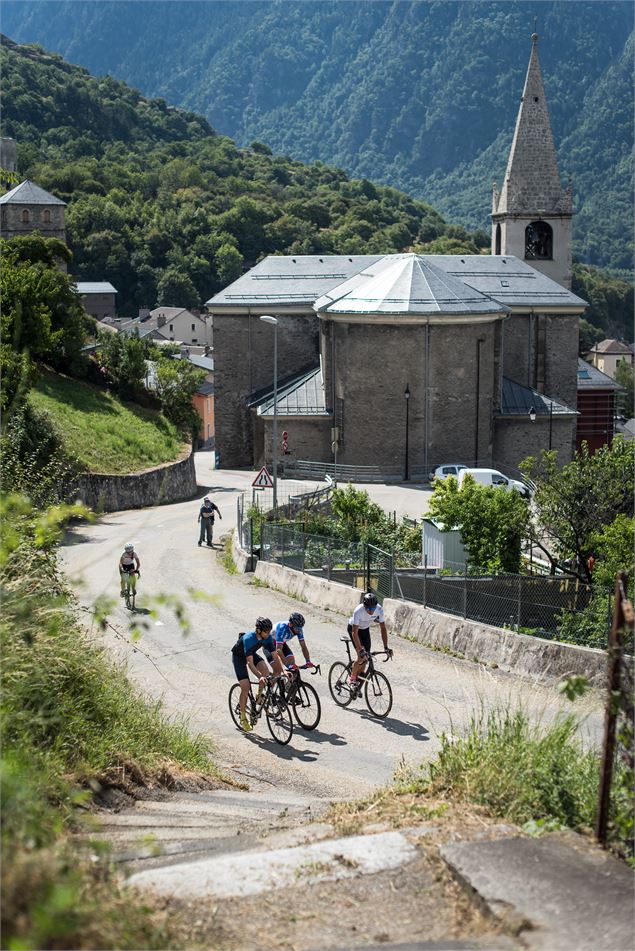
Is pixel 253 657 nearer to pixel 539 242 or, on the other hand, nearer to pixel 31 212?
pixel 539 242

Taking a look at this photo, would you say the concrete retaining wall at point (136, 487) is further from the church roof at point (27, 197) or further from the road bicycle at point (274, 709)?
the church roof at point (27, 197)

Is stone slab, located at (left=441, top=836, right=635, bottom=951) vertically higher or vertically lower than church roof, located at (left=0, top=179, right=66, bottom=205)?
lower

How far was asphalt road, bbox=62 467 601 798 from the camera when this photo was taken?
1191 cm

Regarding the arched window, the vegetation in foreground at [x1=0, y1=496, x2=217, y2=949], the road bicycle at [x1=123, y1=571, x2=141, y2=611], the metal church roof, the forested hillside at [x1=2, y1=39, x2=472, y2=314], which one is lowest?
the road bicycle at [x1=123, y1=571, x2=141, y2=611]

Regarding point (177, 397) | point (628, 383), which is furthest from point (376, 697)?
point (628, 383)

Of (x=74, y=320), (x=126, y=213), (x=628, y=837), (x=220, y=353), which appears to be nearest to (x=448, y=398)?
(x=220, y=353)

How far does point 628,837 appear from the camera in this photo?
6.92 metres

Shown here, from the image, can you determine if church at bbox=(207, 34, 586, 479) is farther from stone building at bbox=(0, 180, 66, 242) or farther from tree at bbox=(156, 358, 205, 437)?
stone building at bbox=(0, 180, 66, 242)

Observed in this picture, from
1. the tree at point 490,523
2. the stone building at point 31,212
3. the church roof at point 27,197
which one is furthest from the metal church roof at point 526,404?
the church roof at point 27,197

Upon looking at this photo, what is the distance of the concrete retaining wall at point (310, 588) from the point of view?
2091cm

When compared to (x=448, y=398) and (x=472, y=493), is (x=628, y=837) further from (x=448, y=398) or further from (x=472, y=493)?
(x=448, y=398)

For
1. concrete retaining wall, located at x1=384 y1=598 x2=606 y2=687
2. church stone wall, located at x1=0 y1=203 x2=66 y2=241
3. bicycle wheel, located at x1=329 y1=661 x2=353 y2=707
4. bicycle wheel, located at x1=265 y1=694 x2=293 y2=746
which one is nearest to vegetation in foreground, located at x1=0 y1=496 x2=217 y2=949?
bicycle wheel, located at x1=265 y1=694 x2=293 y2=746

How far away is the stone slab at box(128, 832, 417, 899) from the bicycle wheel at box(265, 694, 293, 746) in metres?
5.85

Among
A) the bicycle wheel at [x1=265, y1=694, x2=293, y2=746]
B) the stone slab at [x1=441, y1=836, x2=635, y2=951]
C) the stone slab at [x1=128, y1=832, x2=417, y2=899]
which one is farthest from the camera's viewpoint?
the bicycle wheel at [x1=265, y1=694, x2=293, y2=746]
